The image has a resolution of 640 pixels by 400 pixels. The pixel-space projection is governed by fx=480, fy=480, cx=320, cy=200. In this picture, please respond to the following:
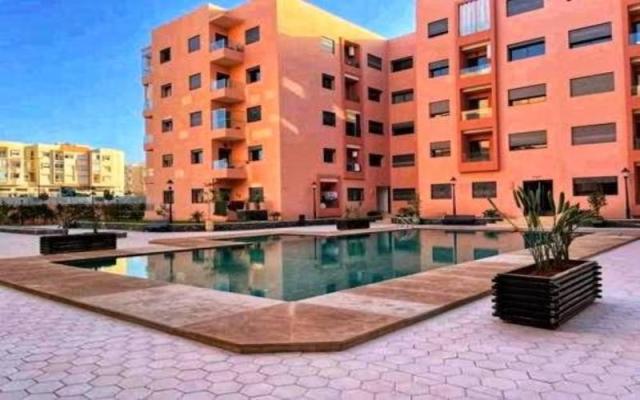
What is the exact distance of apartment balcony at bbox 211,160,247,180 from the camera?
105 feet

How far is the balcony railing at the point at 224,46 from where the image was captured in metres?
32.6

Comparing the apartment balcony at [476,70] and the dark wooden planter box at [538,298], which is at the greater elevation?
the apartment balcony at [476,70]

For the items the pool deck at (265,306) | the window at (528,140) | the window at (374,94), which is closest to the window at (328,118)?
the window at (374,94)

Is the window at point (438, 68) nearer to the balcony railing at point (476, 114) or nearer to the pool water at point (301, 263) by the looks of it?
the balcony railing at point (476, 114)

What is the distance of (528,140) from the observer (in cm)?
2847

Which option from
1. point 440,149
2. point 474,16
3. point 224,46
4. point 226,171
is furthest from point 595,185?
point 224,46

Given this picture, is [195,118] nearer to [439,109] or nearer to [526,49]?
[439,109]

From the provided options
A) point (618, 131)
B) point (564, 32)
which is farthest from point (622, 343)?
point (564, 32)

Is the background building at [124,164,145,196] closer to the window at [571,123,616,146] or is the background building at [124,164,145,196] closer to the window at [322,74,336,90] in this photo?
the window at [322,74,336,90]

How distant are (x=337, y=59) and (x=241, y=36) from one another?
23.2 ft

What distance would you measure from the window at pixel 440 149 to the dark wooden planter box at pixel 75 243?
2281 centimetres

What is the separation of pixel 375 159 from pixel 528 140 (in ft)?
41.6

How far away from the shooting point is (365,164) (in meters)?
37.2

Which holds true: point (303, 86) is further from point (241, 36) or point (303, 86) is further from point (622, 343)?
point (622, 343)
